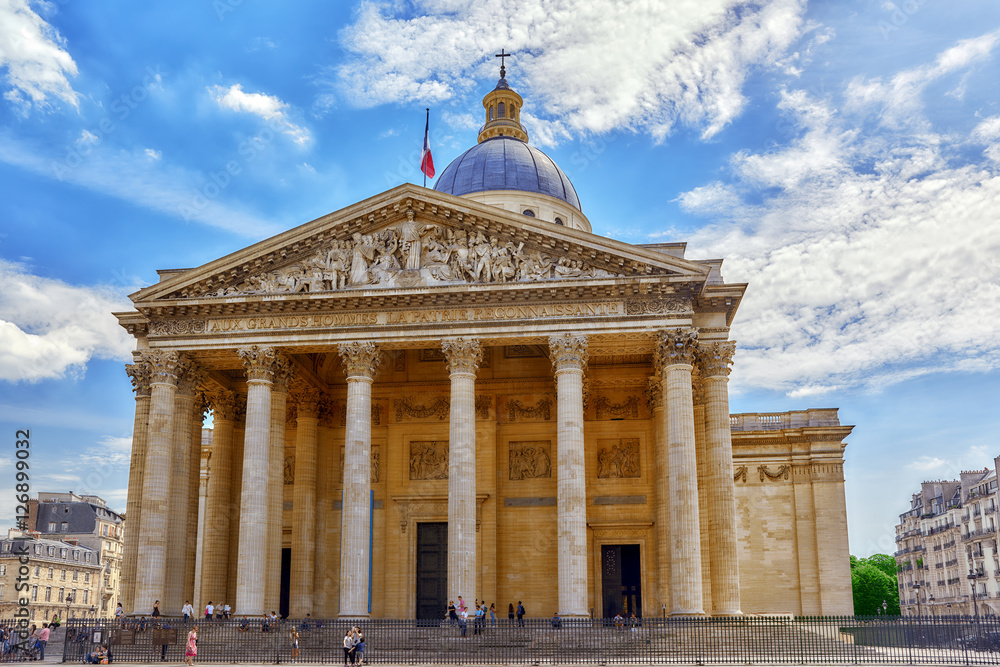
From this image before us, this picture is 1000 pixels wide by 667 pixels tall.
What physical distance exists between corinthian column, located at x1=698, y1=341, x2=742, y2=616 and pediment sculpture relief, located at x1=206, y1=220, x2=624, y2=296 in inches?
202

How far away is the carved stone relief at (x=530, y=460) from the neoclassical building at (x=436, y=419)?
86 millimetres

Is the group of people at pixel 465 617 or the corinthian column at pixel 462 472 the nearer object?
the group of people at pixel 465 617

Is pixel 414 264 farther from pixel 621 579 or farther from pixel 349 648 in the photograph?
pixel 621 579

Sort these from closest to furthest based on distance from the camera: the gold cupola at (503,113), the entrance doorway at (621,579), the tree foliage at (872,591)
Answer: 1. the entrance doorway at (621,579)
2. the gold cupola at (503,113)
3. the tree foliage at (872,591)

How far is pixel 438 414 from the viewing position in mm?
37812

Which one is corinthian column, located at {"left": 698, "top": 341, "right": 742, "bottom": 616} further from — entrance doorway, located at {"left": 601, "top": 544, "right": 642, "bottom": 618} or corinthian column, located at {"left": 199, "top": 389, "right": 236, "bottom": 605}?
corinthian column, located at {"left": 199, "top": 389, "right": 236, "bottom": 605}

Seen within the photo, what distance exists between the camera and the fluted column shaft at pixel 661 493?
1284 inches

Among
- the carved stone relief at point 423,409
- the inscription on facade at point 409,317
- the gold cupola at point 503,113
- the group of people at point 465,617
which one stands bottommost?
the group of people at point 465,617

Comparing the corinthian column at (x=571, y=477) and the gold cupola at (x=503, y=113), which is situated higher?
the gold cupola at (x=503, y=113)

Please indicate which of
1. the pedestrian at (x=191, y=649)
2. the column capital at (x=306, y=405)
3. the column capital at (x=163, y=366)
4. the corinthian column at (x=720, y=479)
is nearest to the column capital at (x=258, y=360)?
the column capital at (x=163, y=366)

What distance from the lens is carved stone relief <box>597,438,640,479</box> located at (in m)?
36.5

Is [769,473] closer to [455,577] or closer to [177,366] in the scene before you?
[455,577]

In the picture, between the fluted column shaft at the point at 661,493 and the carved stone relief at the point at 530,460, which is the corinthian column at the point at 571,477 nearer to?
the fluted column shaft at the point at 661,493

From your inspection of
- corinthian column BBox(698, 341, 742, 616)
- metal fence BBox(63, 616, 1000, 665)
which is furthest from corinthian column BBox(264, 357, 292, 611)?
corinthian column BBox(698, 341, 742, 616)
